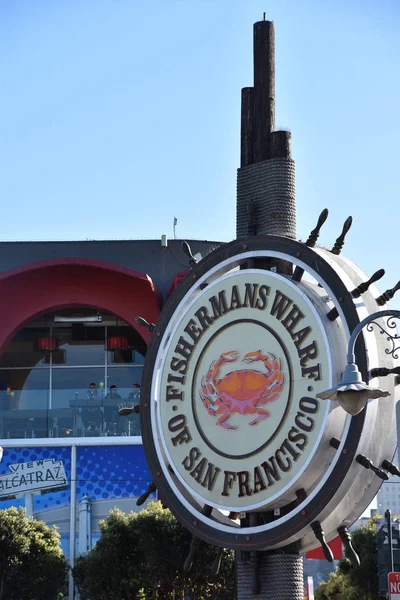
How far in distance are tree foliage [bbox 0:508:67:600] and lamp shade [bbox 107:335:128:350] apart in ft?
32.0

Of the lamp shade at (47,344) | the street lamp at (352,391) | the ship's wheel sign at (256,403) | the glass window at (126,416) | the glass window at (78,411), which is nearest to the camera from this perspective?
the street lamp at (352,391)

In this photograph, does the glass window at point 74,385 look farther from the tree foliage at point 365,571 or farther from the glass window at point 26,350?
the tree foliage at point 365,571

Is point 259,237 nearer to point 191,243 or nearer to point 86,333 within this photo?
point 191,243

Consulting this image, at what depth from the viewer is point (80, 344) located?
144 ft

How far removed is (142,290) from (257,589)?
24.9 meters

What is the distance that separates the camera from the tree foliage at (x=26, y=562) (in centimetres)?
3400

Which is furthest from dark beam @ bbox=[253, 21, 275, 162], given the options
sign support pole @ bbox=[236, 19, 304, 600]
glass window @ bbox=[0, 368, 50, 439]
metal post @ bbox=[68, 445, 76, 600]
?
glass window @ bbox=[0, 368, 50, 439]

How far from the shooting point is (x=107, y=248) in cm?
4262

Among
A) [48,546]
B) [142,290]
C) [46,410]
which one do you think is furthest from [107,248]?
[48,546]

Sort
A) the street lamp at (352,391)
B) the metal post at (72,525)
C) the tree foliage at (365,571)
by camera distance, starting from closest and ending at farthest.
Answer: the street lamp at (352,391), the tree foliage at (365,571), the metal post at (72,525)

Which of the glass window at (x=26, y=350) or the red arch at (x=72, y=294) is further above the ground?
the red arch at (x=72, y=294)

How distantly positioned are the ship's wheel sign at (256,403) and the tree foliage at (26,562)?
1713 centimetres

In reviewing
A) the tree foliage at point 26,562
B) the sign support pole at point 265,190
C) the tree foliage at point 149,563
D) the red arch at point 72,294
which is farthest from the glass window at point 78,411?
the sign support pole at point 265,190

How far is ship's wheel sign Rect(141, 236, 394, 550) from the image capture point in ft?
52.7
